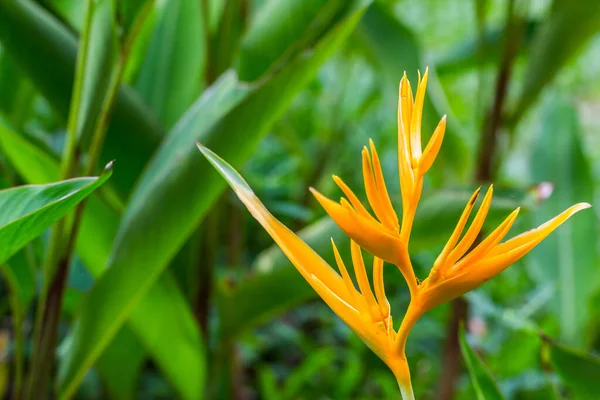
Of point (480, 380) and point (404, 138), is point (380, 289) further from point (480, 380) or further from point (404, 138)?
point (480, 380)

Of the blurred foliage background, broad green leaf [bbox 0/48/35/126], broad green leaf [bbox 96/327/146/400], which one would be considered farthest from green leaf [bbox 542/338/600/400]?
broad green leaf [bbox 0/48/35/126]

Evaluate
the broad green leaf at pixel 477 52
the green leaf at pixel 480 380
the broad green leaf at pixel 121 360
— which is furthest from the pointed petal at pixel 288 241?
the broad green leaf at pixel 477 52

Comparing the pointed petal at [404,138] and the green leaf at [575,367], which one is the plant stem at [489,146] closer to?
the green leaf at [575,367]

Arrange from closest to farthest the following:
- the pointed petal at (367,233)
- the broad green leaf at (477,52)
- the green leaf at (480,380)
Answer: the pointed petal at (367,233) < the green leaf at (480,380) < the broad green leaf at (477,52)

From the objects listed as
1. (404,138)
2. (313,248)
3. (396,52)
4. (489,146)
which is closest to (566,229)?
(489,146)

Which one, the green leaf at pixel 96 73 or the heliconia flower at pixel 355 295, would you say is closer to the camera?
the heliconia flower at pixel 355 295

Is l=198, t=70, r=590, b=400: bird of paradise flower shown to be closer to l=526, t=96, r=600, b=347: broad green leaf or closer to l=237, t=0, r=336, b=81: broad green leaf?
l=237, t=0, r=336, b=81: broad green leaf
